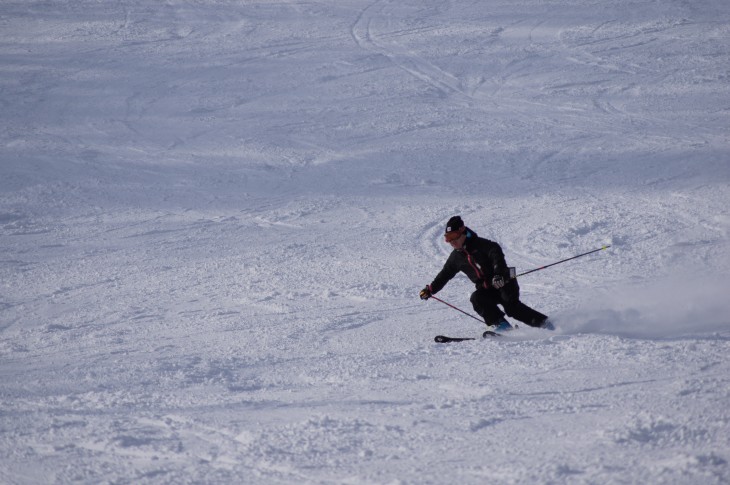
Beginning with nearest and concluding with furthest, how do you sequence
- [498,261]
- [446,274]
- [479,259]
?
[498,261], [479,259], [446,274]

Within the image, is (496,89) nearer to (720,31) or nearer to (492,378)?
(720,31)

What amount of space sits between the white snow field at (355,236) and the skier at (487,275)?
306 millimetres

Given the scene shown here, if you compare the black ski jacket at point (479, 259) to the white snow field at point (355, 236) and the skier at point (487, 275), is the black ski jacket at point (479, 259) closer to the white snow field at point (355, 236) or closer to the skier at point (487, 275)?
the skier at point (487, 275)

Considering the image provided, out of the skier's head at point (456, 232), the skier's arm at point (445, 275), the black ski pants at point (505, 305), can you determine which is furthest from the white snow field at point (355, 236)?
the skier's head at point (456, 232)

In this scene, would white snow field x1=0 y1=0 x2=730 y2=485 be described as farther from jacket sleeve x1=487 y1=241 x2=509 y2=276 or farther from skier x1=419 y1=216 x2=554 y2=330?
jacket sleeve x1=487 y1=241 x2=509 y2=276

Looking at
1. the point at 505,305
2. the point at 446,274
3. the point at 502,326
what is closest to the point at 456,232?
the point at 446,274

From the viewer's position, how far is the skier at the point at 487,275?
6395 millimetres

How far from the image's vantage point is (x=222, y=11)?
80.5ft

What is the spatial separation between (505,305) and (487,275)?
34 cm

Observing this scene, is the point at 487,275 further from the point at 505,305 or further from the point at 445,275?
the point at 445,275

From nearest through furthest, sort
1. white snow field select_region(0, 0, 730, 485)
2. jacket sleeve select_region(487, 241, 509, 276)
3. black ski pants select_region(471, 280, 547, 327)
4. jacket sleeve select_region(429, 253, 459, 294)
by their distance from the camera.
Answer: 1. white snow field select_region(0, 0, 730, 485)
2. jacket sleeve select_region(487, 241, 509, 276)
3. black ski pants select_region(471, 280, 547, 327)
4. jacket sleeve select_region(429, 253, 459, 294)

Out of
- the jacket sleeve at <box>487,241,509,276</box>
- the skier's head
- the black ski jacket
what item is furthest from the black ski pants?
the skier's head

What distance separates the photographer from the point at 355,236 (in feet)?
36.6

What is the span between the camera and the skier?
6395 mm
